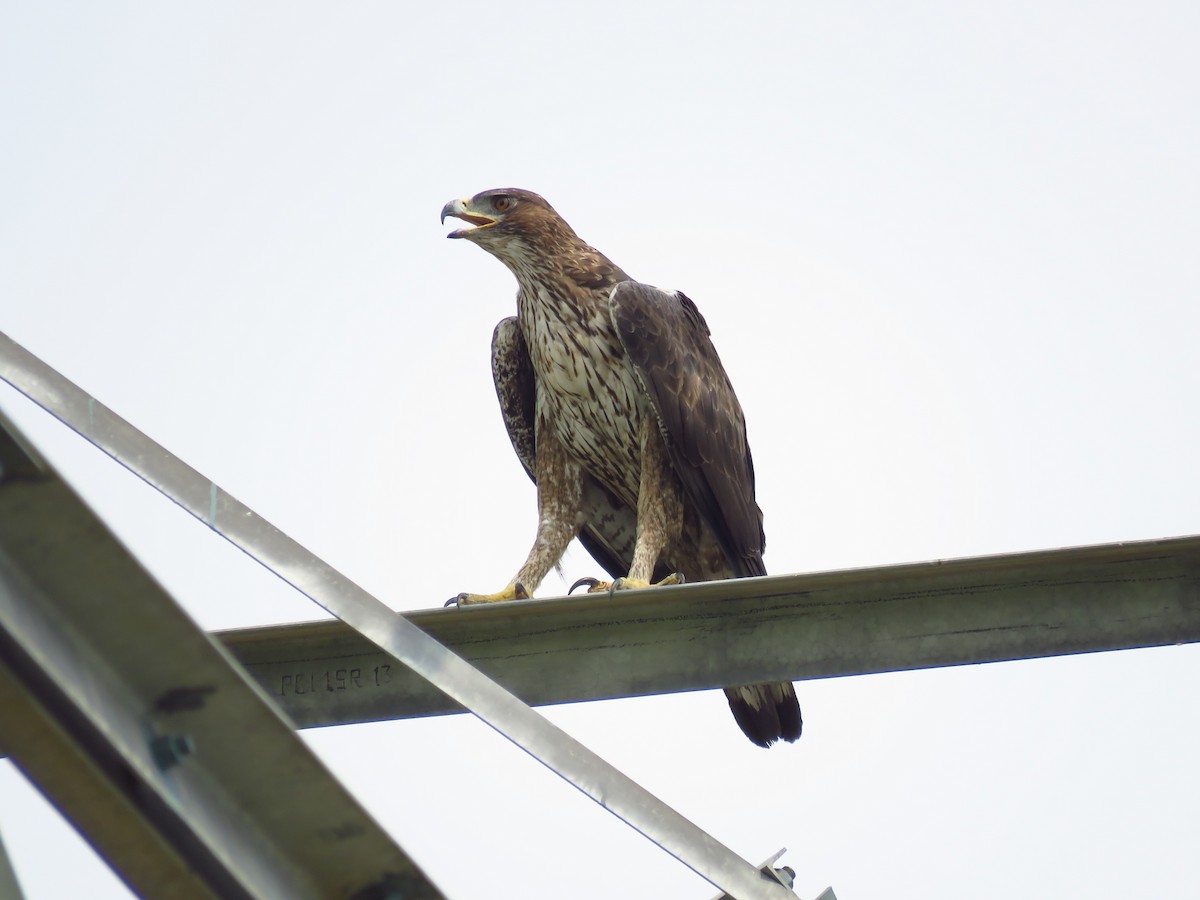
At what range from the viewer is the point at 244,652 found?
3.24 meters

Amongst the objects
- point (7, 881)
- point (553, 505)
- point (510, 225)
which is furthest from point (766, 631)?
point (510, 225)

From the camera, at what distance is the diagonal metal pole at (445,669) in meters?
2.28

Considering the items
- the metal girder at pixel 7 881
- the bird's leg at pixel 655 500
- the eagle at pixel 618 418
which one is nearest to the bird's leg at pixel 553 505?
the eagle at pixel 618 418

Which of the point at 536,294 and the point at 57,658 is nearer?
the point at 57,658

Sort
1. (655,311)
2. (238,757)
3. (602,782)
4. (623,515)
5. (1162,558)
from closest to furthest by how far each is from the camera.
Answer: (238,757) < (602,782) < (1162,558) < (655,311) < (623,515)

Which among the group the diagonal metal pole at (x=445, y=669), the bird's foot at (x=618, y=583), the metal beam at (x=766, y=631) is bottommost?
the diagonal metal pole at (x=445, y=669)

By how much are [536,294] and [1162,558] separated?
146 inches

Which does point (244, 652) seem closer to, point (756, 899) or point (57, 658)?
point (756, 899)

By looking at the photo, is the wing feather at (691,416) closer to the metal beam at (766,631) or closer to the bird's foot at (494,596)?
the bird's foot at (494,596)

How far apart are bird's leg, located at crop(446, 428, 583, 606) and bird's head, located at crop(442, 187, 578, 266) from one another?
0.85 metres

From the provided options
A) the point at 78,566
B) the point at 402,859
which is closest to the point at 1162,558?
the point at 402,859

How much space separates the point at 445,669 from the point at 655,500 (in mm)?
3682

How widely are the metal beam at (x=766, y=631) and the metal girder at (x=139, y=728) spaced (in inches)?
62.5

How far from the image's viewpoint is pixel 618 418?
241 inches
